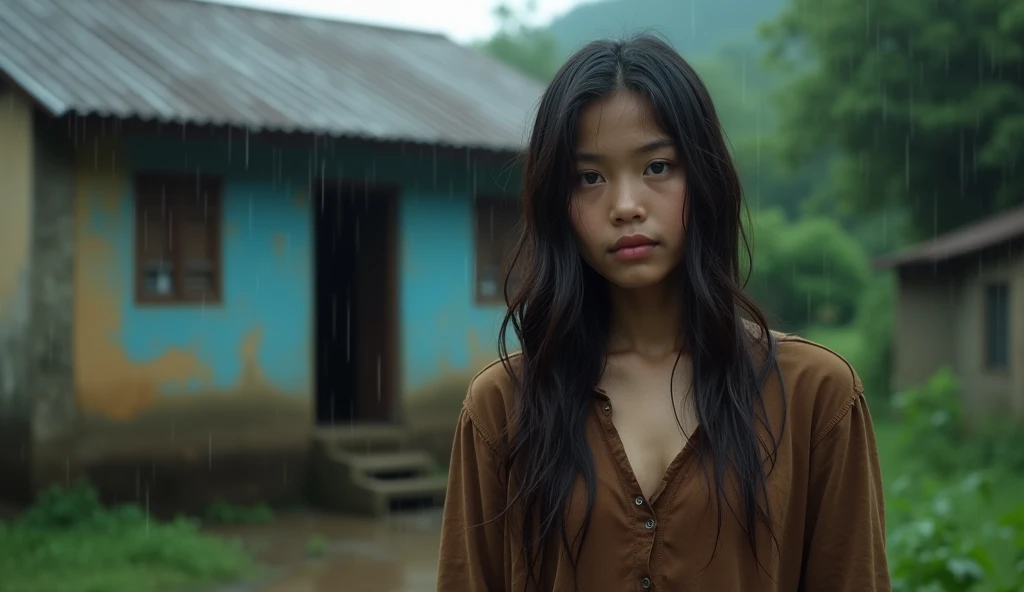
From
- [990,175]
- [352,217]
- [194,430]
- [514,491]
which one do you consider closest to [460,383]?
[352,217]

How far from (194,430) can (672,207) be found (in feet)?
29.1

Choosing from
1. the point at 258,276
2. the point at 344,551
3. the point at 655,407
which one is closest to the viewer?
the point at 655,407

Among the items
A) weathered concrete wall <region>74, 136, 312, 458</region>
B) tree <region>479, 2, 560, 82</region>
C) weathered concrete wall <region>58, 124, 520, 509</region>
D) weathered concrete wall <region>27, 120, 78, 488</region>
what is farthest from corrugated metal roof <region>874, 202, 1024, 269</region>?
tree <region>479, 2, 560, 82</region>

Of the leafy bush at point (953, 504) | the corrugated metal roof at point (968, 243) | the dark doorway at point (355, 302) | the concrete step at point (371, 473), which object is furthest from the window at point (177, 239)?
the corrugated metal roof at point (968, 243)

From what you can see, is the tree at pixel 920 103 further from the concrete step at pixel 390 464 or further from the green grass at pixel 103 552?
the green grass at pixel 103 552

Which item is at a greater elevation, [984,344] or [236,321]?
[236,321]

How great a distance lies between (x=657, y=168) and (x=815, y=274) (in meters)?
35.6

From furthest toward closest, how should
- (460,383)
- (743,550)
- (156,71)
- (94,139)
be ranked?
(460,383)
(156,71)
(94,139)
(743,550)

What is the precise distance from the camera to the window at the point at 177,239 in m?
10.2

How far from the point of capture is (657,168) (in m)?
2.10

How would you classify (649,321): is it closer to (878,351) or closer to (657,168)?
(657,168)

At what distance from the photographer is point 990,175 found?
21078 millimetres

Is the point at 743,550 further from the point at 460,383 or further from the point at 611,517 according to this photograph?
the point at 460,383

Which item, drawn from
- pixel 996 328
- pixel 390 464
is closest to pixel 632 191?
pixel 390 464
